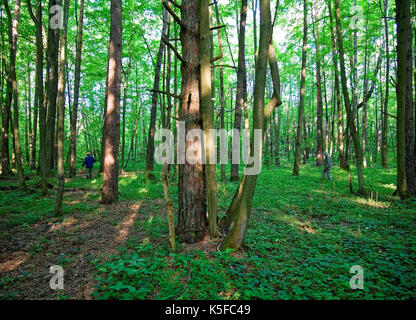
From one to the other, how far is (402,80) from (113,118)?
9.65 meters

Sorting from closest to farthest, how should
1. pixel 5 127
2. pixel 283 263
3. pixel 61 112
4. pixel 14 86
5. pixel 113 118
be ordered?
pixel 283 263 < pixel 61 112 < pixel 113 118 < pixel 14 86 < pixel 5 127

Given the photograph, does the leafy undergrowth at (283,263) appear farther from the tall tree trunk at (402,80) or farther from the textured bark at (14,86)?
the textured bark at (14,86)

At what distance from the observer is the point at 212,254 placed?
3.64 meters

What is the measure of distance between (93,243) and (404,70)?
9.77 metres

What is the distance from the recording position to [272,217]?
239 inches

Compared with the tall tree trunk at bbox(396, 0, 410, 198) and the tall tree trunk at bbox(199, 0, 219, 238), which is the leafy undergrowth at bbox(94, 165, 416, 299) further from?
the tall tree trunk at bbox(396, 0, 410, 198)

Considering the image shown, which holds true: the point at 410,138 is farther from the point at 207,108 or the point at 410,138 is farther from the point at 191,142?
the point at 191,142

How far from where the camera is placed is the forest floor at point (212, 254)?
2.79m

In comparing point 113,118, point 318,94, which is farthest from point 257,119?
point 318,94

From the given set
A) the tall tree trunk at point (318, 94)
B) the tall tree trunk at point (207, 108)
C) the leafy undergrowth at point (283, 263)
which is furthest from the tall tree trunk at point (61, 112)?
the tall tree trunk at point (318, 94)

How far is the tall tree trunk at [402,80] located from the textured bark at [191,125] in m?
6.51

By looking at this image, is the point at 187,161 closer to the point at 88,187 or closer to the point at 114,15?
the point at 114,15

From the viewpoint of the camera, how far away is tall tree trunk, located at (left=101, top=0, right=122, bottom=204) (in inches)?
305

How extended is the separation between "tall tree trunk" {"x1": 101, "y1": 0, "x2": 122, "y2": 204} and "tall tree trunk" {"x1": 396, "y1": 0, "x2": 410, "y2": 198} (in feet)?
30.3
